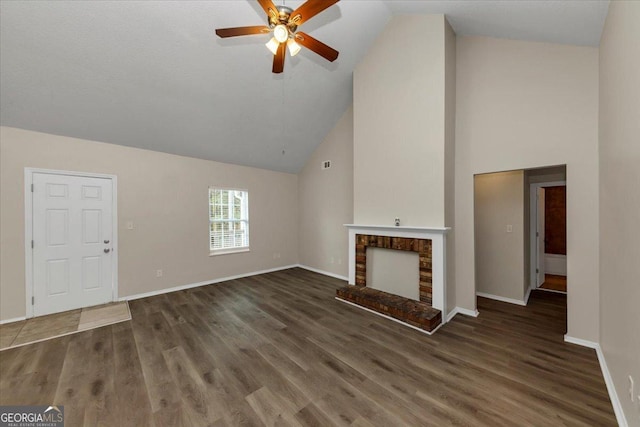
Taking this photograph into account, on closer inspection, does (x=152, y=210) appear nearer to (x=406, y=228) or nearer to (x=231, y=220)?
(x=231, y=220)

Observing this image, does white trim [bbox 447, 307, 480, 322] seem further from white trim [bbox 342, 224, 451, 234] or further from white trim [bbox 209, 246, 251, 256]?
white trim [bbox 209, 246, 251, 256]

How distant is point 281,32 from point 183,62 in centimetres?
184

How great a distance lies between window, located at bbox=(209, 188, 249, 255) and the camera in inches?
195

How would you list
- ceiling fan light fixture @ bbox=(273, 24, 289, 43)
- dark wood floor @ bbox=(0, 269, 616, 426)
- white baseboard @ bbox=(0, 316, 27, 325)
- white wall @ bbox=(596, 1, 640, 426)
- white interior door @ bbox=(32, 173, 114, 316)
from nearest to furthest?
white wall @ bbox=(596, 1, 640, 426) < dark wood floor @ bbox=(0, 269, 616, 426) < ceiling fan light fixture @ bbox=(273, 24, 289, 43) < white baseboard @ bbox=(0, 316, 27, 325) < white interior door @ bbox=(32, 173, 114, 316)

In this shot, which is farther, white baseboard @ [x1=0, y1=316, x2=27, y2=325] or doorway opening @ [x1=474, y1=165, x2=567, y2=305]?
doorway opening @ [x1=474, y1=165, x2=567, y2=305]

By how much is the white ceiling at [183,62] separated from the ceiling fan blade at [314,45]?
107 cm

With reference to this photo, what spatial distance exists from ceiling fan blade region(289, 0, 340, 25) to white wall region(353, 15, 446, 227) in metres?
1.88

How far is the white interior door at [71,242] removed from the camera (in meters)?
3.24

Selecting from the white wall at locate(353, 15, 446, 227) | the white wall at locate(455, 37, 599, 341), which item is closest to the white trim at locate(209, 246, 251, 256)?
the white wall at locate(353, 15, 446, 227)

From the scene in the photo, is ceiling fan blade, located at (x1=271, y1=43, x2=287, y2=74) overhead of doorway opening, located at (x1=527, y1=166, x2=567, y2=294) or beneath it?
overhead

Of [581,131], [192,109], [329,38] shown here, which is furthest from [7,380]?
[581,131]

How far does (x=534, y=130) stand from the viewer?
2721 mm

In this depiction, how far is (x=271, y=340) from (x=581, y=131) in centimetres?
398

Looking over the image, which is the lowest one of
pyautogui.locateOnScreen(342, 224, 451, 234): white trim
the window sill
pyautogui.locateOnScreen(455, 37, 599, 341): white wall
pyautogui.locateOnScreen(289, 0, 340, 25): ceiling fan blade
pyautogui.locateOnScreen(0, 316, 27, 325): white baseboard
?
pyautogui.locateOnScreen(0, 316, 27, 325): white baseboard
